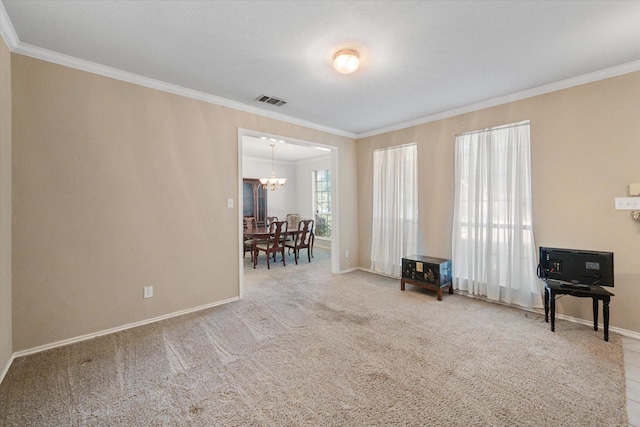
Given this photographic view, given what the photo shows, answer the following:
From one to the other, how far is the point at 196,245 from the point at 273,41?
2396mm

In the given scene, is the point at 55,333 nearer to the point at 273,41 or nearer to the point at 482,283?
the point at 273,41

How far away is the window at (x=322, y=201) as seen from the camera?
8.16 meters

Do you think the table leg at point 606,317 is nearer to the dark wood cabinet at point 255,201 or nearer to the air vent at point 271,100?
the air vent at point 271,100

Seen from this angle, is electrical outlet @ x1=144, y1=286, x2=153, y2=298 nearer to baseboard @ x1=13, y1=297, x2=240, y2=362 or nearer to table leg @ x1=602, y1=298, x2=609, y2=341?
baseboard @ x1=13, y1=297, x2=240, y2=362

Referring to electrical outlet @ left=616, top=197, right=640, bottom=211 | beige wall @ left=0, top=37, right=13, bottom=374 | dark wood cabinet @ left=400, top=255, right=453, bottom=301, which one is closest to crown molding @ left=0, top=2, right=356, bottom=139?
beige wall @ left=0, top=37, right=13, bottom=374

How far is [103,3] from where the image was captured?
1.86 m

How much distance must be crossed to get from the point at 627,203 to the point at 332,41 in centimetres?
325

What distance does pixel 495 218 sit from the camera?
3.56m

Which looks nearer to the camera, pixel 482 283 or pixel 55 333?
pixel 55 333

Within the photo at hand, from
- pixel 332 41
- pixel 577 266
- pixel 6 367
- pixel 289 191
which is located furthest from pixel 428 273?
pixel 289 191

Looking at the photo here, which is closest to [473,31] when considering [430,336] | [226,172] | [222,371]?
[430,336]

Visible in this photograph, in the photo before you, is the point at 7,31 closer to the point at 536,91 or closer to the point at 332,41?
the point at 332,41

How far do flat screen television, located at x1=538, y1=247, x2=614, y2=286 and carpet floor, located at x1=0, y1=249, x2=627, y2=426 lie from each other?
55cm

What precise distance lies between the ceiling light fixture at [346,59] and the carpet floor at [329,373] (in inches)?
99.9
